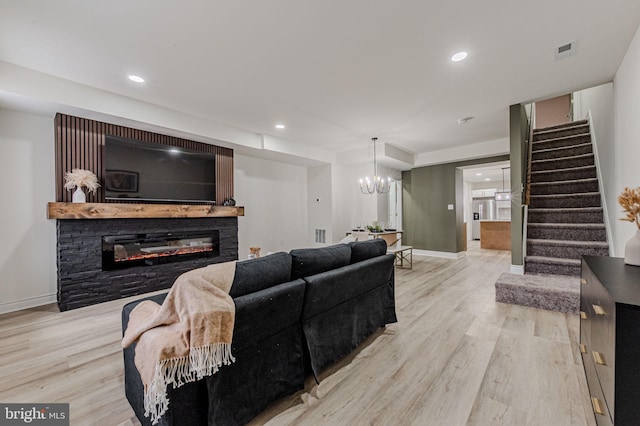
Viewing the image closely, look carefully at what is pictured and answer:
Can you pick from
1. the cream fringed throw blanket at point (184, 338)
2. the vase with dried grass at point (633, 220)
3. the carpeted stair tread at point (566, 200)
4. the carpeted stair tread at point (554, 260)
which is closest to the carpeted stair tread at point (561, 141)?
the carpeted stair tread at point (566, 200)

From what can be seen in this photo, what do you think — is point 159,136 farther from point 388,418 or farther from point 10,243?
point 388,418

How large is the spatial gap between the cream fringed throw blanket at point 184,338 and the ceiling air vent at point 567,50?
365cm

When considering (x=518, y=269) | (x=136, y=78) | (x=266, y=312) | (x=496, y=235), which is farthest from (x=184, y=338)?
(x=496, y=235)

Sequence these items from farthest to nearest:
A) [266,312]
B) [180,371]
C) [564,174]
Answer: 1. [564,174]
2. [266,312]
3. [180,371]

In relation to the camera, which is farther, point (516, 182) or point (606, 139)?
point (516, 182)

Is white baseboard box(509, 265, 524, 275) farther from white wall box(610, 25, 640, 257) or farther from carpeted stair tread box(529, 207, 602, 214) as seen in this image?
carpeted stair tread box(529, 207, 602, 214)

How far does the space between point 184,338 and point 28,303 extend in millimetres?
3842

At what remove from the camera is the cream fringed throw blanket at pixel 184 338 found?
116cm

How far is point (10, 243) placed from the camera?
130 inches

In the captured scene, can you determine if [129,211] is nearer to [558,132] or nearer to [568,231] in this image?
[568,231]

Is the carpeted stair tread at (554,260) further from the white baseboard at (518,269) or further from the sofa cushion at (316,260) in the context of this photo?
the sofa cushion at (316,260)

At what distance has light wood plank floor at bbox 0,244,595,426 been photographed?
5.14ft

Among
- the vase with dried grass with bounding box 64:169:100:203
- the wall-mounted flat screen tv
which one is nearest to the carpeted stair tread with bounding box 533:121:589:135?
the wall-mounted flat screen tv

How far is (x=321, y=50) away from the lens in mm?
2584
